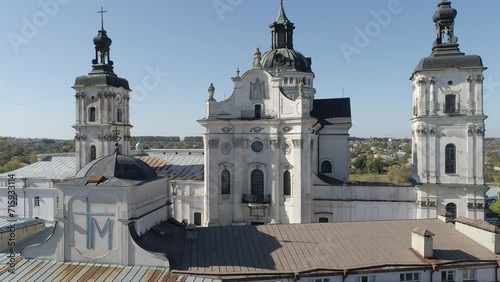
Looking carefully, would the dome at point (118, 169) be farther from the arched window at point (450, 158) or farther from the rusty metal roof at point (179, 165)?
the arched window at point (450, 158)

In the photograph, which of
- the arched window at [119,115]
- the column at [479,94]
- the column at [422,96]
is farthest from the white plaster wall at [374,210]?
the arched window at [119,115]

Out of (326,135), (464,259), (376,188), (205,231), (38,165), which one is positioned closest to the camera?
(464,259)

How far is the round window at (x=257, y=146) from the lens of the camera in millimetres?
27312

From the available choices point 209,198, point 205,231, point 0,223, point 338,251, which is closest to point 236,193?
point 209,198

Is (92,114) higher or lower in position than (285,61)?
lower

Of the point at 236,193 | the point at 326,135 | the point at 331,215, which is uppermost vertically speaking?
the point at 326,135

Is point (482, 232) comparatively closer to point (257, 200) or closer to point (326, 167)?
point (257, 200)

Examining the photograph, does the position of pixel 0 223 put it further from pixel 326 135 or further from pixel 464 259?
pixel 326 135

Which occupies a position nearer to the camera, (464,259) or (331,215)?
(464,259)

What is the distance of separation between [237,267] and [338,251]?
173 inches

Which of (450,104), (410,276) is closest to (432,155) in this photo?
(450,104)

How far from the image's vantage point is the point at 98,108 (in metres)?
31.9

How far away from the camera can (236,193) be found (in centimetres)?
2734

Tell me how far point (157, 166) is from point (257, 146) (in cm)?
1217
